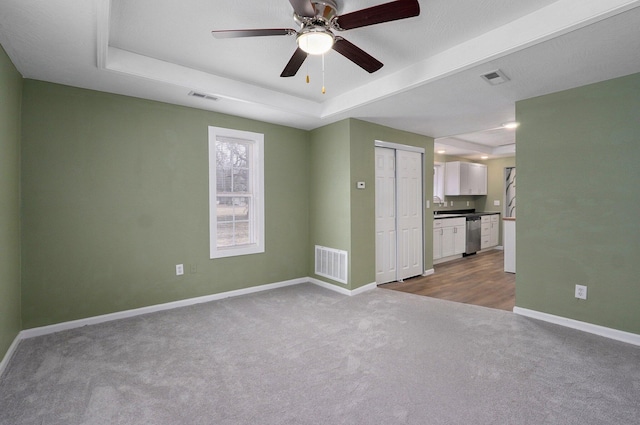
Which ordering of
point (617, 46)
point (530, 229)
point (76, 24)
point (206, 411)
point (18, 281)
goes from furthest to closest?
point (530, 229), point (18, 281), point (617, 46), point (76, 24), point (206, 411)

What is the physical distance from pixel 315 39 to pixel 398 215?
3.32 metres

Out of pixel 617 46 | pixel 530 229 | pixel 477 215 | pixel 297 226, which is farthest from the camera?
pixel 477 215

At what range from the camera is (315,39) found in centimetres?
198

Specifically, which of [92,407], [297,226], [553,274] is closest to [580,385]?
[553,274]

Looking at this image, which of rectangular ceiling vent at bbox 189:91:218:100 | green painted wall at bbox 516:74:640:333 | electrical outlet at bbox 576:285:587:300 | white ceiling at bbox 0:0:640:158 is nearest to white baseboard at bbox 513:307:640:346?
green painted wall at bbox 516:74:640:333

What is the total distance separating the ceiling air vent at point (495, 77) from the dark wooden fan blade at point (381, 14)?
134 cm

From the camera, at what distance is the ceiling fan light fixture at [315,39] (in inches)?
76.7

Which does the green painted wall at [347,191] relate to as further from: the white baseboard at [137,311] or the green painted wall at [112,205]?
the green painted wall at [112,205]

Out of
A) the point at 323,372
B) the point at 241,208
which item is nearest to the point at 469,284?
the point at 323,372

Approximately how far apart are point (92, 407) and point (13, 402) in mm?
528

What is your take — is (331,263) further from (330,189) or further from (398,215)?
(398,215)

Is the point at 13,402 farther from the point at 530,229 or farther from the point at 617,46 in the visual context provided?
the point at 617,46

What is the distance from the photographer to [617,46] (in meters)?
2.23

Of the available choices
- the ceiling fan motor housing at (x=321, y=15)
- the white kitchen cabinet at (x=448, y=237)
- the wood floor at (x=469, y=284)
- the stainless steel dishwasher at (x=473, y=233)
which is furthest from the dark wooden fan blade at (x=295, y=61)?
the stainless steel dishwasher at (x=473, y=233)
